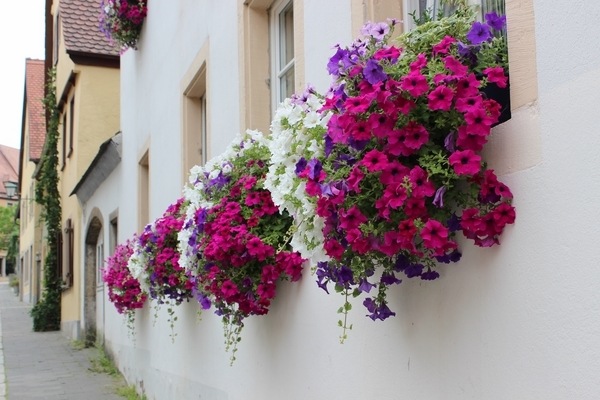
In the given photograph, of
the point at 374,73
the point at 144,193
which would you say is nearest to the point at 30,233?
the point at 144,193

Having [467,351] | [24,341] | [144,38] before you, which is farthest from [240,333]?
[24,341]

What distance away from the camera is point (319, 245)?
2943 millimetres

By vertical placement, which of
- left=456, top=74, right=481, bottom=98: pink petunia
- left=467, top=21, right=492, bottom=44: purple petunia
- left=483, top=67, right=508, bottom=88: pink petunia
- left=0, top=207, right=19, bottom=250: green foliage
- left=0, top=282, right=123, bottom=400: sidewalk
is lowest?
left=0, top=282, right=123, bottom=400: sidewalk

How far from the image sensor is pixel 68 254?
17406 mm

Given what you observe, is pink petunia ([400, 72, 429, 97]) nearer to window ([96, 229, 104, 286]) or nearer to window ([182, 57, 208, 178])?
window ([182, 57, 208, 178])

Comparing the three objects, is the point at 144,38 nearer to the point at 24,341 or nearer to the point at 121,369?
the point at 121,369

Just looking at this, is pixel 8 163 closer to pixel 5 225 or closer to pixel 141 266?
pixel 5 225

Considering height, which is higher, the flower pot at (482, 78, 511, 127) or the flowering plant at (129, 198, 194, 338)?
the flower pot at (482, 78, 511, 127)

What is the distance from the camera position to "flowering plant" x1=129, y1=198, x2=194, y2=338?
19.9ft

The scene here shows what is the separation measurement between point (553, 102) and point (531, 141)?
0.15m

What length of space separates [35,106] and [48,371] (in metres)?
21.1

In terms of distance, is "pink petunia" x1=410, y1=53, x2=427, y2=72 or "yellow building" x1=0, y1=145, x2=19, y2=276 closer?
"pink petunia" x1=410, y1=53, x2=427, y2=72

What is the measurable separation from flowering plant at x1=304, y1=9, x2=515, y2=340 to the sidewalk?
303 inches

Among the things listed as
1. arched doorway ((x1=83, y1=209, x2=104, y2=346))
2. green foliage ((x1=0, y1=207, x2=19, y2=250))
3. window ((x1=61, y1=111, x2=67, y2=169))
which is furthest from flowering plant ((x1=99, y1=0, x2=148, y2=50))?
green foliage ((x1=0, y1=207, x2=19, y2=250))
